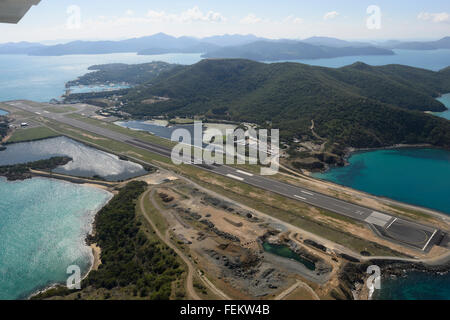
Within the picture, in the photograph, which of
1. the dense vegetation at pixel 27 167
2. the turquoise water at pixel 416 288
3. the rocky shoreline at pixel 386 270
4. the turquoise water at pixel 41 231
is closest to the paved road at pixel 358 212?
the rocky shoreline at pixel 386 270

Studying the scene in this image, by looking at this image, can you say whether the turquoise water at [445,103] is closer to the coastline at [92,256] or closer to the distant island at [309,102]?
the distant island at [309,102]

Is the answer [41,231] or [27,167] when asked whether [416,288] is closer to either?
[41,231]

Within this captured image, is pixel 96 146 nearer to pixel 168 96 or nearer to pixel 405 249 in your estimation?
pixel 168 96

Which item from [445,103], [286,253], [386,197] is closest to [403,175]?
[386,197]

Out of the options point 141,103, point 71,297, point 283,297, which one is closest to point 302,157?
point 283,297

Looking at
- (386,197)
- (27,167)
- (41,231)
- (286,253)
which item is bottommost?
(41,231)

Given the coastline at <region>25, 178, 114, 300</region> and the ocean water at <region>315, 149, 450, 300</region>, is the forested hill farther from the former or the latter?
the coastline at <region>25, 178, 114, 300</region>
